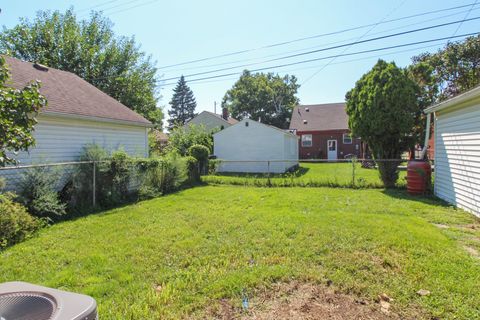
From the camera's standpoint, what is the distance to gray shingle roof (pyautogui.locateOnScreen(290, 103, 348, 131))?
2770 centimetres

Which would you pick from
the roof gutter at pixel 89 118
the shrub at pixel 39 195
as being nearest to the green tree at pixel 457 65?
the roof gutter at pixel 89 118

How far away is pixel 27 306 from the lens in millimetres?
1466

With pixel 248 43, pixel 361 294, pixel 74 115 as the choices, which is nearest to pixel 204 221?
pixel 361 294

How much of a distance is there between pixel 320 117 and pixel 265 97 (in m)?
16.0

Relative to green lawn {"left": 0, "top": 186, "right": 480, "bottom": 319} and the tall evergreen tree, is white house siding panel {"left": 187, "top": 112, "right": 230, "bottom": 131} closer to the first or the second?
green lawn {"left": 0, "top": 186, "right": 480, "bottom": 319}

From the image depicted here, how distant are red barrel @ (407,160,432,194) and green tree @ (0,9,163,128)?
59.3 ft

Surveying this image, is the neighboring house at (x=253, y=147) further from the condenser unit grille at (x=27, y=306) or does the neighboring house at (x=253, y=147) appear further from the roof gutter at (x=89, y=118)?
the condenser unit grille at (x=27, y=306)

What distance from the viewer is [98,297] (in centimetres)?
324

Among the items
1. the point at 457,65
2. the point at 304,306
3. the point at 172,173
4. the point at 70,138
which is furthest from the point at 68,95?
the point at 457,65

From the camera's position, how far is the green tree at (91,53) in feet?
59.5

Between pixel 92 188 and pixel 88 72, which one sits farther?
pixel 88 72

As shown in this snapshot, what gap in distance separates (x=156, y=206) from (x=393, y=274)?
630 cm

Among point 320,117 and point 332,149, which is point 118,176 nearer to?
point 332,149

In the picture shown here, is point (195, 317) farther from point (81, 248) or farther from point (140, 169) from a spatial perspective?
point (140, 169)
